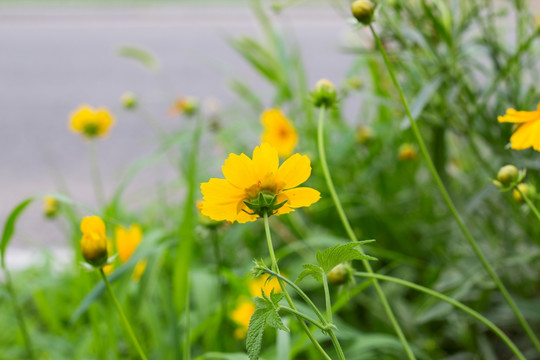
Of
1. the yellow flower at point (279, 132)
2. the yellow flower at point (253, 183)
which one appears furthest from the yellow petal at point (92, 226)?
the yellow flower at point (279, 132)

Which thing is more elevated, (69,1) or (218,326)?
(69,1)

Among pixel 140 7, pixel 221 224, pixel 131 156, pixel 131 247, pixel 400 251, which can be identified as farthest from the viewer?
pixel 140 7

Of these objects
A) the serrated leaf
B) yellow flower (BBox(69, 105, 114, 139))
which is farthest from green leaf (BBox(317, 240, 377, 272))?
yellow flower (BBox(69, 105, 114, 139))

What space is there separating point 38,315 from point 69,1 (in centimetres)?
414

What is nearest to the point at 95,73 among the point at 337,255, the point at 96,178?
the point at 96,178

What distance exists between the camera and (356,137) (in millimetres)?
1031

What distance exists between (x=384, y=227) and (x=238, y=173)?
0.71m

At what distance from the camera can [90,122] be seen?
109 centimetres

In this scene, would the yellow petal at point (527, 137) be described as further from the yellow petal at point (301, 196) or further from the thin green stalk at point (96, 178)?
the thin green stalk at point (96, 178)

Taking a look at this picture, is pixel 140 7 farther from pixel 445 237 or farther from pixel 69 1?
pixel 445 237

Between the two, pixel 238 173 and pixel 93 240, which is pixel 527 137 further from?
pixel 93 240

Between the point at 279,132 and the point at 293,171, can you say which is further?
the point at 279,132

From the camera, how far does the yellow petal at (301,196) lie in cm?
35

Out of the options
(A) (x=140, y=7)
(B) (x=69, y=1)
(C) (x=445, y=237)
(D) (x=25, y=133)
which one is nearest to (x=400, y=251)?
(C) (x=445, y=237)
